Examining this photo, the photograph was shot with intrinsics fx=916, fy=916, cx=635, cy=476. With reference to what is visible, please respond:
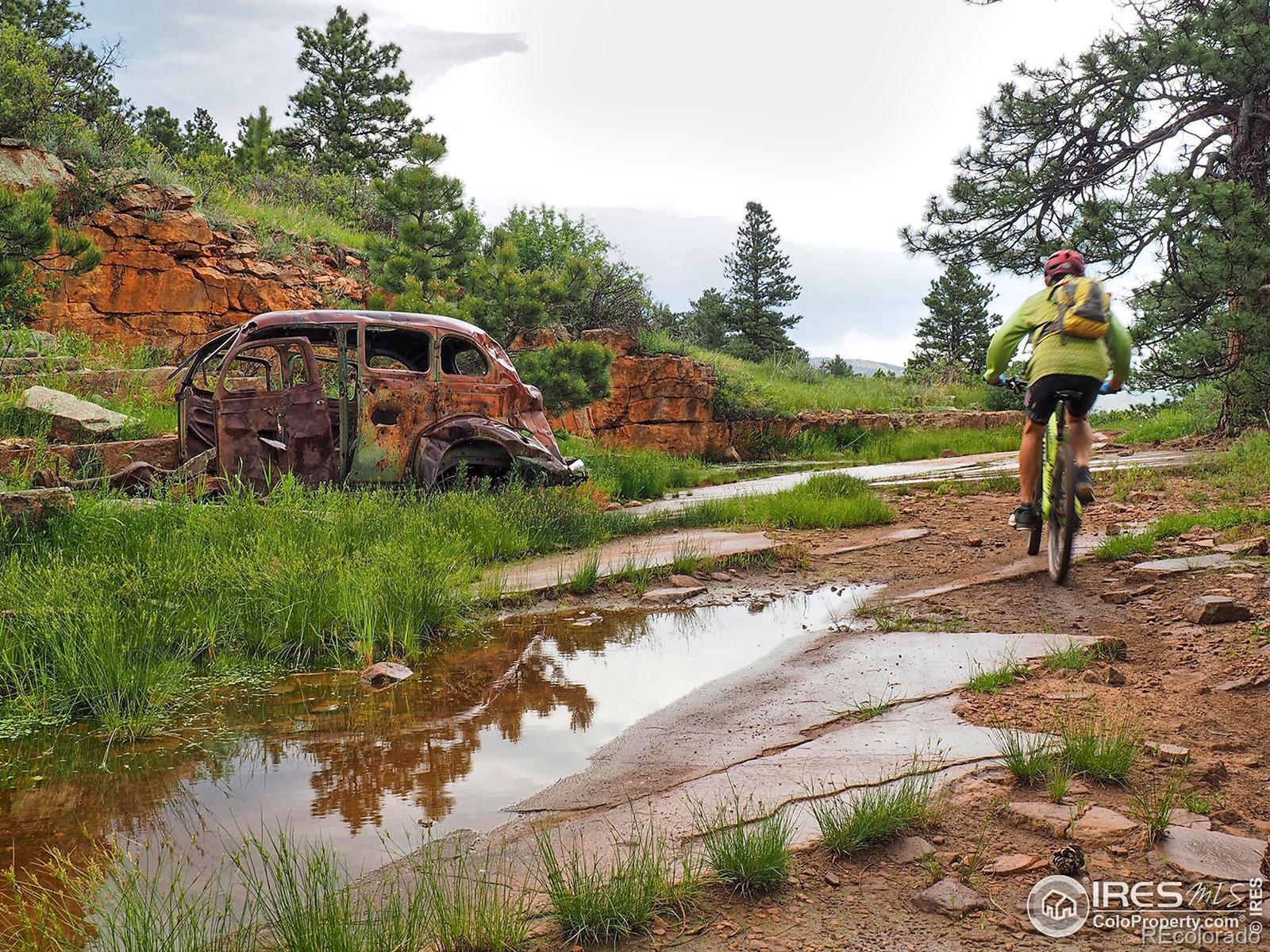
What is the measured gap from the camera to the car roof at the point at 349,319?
9375 millimetres

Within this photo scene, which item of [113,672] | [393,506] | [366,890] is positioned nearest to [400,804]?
[366,890]

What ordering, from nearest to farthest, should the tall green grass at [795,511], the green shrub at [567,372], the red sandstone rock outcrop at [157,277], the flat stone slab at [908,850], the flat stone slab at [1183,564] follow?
the flat stone slab at [908,850], the flat stone slab at [1183,564], the tall green grass at [795,511], the green shrub at [567,372], the red sandstone rock outcrop at [157,277]

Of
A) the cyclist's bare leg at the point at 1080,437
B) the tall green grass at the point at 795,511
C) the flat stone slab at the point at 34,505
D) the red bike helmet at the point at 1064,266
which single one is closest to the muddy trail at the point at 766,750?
the cyclist's bare leg at the point at 1080,437

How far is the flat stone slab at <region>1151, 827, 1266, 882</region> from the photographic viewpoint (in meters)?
2.56

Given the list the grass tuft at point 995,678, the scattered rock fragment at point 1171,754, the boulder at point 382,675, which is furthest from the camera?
the boulder at point 382,675

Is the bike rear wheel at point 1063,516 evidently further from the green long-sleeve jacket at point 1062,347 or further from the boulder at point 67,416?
the boulder at point 67,416

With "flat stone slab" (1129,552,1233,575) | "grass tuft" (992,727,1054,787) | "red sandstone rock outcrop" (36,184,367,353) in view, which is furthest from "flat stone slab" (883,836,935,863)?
"red sandstone rock outcrop" (36,184,367,353)

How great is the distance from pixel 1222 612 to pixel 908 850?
336cm

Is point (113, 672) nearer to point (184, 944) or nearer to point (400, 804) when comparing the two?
point (400, 804)

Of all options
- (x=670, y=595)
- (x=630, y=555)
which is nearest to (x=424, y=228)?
(x=630, y=555)

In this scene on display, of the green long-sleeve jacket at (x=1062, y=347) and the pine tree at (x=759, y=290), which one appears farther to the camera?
the pine tree at (x=759, y=290)

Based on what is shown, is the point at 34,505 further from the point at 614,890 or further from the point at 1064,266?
the point at 1064,266

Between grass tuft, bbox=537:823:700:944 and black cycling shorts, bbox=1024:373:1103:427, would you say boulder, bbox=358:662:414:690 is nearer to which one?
grass tuft, bbox=537:823:700:944

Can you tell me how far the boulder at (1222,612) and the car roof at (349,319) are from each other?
7.31 meters
